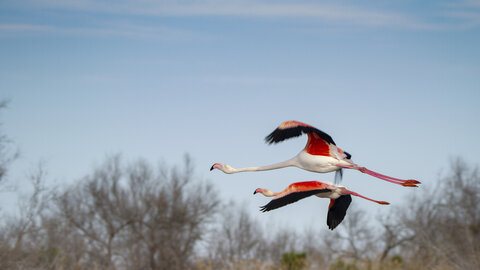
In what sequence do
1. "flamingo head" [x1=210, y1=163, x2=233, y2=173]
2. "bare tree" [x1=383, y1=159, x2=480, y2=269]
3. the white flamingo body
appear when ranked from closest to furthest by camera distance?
the white flamingo body < "flamingo head" [x1=210, y1=163, x2=233, y2=173] < "bare tree" [x1=383, y1=159, x2=480, y2=269]

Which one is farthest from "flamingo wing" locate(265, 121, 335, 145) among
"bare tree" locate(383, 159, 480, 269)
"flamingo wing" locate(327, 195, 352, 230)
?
"bare tree" locate(383, 159, 480, 269)

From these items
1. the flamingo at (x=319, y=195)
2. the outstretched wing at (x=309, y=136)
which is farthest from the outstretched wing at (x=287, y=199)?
the outstretched wing at (x=309, y=136)

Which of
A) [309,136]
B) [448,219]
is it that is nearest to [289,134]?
[309,136]

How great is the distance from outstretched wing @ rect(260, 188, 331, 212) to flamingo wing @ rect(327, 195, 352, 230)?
74 cm

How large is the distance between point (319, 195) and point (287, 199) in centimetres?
60

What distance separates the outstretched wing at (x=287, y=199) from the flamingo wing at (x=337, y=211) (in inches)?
29.0

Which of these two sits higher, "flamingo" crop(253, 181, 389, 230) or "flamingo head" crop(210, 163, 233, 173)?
"flamingo head" crop(210, 163, 233, 173)

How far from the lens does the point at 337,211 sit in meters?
5.90

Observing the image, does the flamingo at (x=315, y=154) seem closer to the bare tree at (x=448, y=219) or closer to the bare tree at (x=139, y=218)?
the bare tree at (x=448, y=219)

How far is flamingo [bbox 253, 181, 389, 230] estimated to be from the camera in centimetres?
506

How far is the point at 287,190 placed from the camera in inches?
206

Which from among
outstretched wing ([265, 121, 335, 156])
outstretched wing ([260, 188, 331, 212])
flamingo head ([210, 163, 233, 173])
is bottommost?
outstretched wing ([260, 188, 331, 212])

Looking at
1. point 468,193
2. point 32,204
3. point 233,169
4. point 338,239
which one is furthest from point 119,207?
point 233,169

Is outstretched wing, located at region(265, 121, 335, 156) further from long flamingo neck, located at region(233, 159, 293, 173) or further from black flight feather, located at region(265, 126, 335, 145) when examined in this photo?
long flamingo neck, located at region(233, 159, 293, 173)
